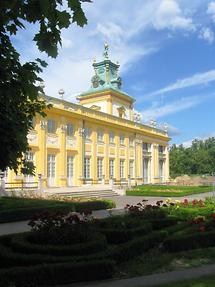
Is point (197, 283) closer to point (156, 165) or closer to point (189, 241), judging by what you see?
point (189, 241)

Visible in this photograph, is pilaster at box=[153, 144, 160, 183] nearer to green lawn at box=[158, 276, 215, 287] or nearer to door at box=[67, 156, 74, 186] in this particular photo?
door at box=[67, 156, 74, 186]

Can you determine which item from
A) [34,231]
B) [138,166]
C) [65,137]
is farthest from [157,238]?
[138,166]

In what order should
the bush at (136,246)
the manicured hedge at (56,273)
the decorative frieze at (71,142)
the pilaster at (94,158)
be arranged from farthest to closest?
the pilaster at (94,158), the decorative frieze at (71,142), the bush at (136,246), the manicured hedge at (56,273)

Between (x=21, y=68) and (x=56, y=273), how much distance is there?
3.45 m

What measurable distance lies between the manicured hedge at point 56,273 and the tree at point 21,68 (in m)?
1.65

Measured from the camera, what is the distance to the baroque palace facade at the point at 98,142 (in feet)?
110

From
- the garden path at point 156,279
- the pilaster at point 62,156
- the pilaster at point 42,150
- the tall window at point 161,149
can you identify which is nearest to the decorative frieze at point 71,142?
the pilaster at point 62,156

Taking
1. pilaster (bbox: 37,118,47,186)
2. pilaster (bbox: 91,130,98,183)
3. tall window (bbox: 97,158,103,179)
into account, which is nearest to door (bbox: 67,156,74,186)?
pilaster (bbox: 91,130,98,183)

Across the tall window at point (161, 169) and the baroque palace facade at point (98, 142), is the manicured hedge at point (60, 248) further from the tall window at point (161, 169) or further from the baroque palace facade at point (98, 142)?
the tall window at point (161, 169)

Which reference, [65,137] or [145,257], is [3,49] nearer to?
[145,257]

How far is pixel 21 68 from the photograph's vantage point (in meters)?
4.63

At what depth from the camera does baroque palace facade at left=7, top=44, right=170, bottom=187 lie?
110 feet

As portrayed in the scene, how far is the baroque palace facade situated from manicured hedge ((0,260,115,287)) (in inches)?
738

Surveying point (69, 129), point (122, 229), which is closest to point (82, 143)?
point (69, 129)
